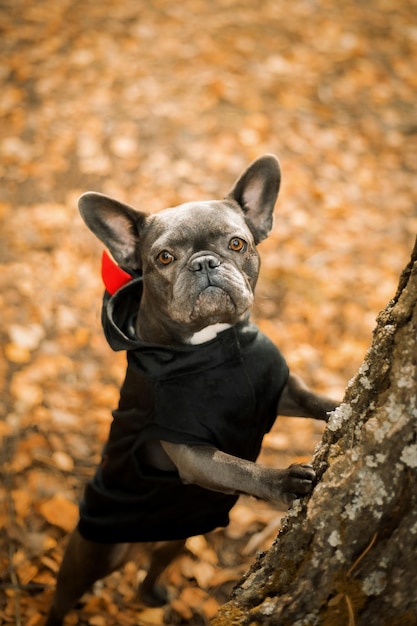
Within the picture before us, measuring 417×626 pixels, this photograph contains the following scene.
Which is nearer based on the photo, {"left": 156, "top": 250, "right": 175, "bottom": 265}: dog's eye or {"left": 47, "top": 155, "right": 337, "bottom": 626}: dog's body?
{"left": 47, "top": 155, "right": 337, "bottom": 626}: dog's body

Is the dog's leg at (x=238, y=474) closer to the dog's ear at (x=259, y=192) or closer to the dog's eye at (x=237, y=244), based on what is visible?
the dog's eye at (x=237, y=244)

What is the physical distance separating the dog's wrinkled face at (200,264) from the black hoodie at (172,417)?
0.14 m

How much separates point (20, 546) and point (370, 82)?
232 inches

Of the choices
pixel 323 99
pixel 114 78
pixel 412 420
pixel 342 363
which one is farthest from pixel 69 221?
pixel 412 420

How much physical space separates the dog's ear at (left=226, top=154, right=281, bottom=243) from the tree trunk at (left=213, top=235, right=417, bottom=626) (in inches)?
40.5

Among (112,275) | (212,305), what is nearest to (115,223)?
(112,275)

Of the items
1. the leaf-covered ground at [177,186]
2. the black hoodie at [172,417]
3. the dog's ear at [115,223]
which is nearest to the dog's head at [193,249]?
the dog's ear at [115,223]

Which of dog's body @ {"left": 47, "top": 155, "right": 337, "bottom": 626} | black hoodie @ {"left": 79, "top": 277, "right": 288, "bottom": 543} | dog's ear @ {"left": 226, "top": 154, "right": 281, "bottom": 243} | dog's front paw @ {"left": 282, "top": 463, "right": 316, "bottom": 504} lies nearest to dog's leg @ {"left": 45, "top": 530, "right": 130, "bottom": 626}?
dog's body @ {"left": 47, "top": 155, "right": 337, "bottom": 626}

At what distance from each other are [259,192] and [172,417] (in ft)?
3.82

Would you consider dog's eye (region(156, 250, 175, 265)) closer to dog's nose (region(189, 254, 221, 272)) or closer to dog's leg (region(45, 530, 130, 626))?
dog's nose (region(189, 254, 221, 272))

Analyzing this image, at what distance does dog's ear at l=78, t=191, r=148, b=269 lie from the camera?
273 centimetres

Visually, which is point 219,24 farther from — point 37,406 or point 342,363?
point 37,406

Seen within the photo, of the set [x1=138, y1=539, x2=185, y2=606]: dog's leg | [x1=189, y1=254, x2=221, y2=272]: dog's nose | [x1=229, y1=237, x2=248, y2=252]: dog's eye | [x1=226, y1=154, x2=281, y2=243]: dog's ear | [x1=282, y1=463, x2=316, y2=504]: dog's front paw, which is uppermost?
[x1=226, y1=154, x2=281, y2=243]: dog's ear

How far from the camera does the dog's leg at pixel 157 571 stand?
3279mm
